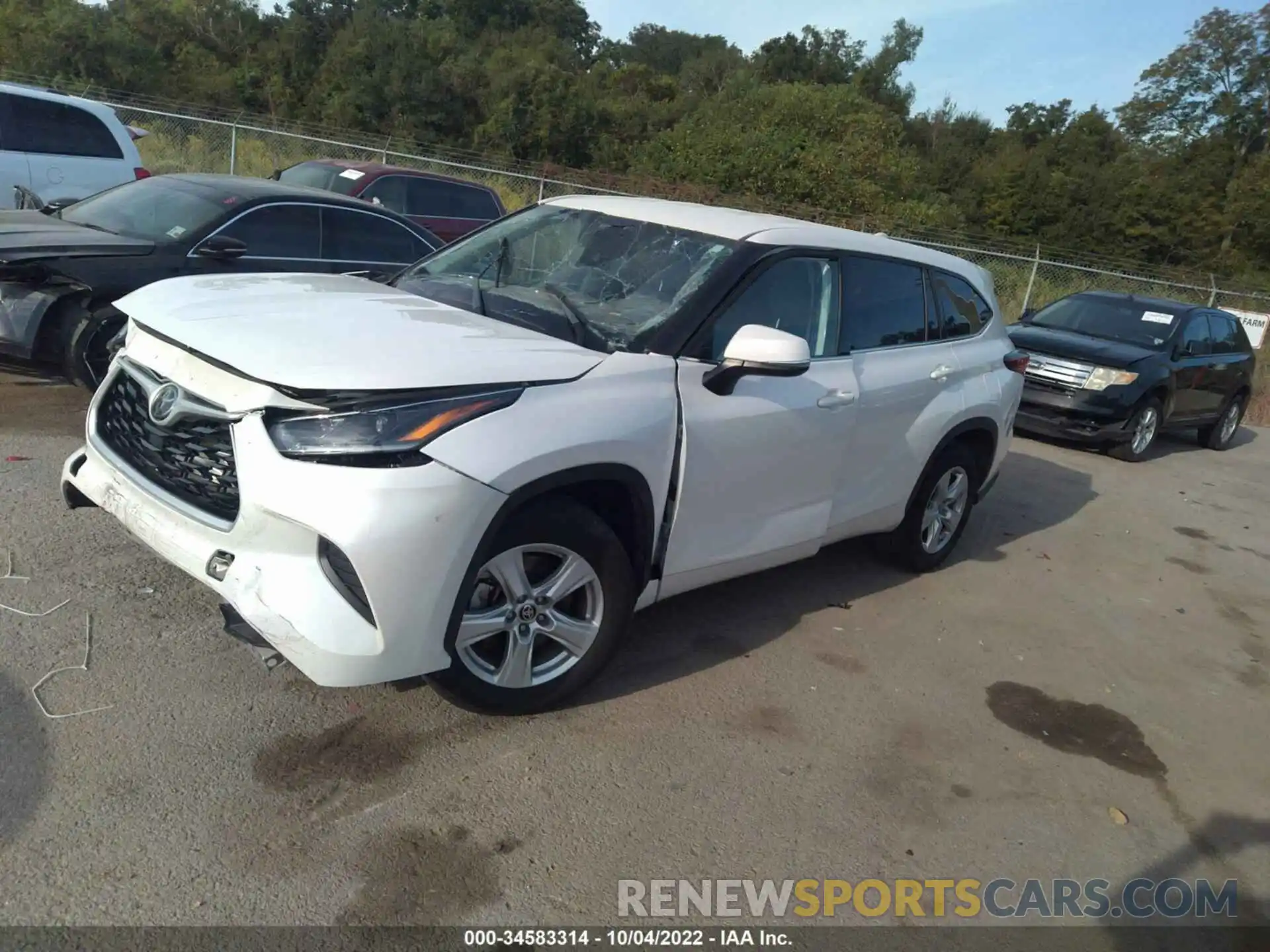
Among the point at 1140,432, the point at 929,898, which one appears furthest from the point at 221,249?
the point at 1140,432

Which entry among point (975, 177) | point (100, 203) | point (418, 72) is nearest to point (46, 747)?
point (100, 203)

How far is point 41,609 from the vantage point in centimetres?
377

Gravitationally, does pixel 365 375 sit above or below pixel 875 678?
above

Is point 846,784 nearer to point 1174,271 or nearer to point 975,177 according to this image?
point 1174,271

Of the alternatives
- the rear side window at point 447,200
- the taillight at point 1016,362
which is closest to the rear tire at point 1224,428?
the taillight at point 1016,362

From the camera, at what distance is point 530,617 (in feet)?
11.0

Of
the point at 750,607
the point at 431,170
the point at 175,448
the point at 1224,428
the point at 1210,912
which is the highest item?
the point at 431,170

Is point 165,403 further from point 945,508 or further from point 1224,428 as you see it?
point 1224,428

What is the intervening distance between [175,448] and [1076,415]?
9.02 meters

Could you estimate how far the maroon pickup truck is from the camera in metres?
11.8

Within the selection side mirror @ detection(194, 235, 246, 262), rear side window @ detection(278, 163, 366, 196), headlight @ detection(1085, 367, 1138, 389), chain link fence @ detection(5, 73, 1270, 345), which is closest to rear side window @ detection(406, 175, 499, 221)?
rear side window @ detection(278, 163, 366, 196)

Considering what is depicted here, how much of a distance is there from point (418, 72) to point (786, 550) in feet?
115

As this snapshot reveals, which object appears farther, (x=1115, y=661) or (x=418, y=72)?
(x=418, y=72)

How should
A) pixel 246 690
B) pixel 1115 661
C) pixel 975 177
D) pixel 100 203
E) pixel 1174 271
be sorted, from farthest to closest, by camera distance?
pixel 975 177 < pixel 1174 271 < pixel 100 203 < pixel 1115 661 < pixel 246 690
